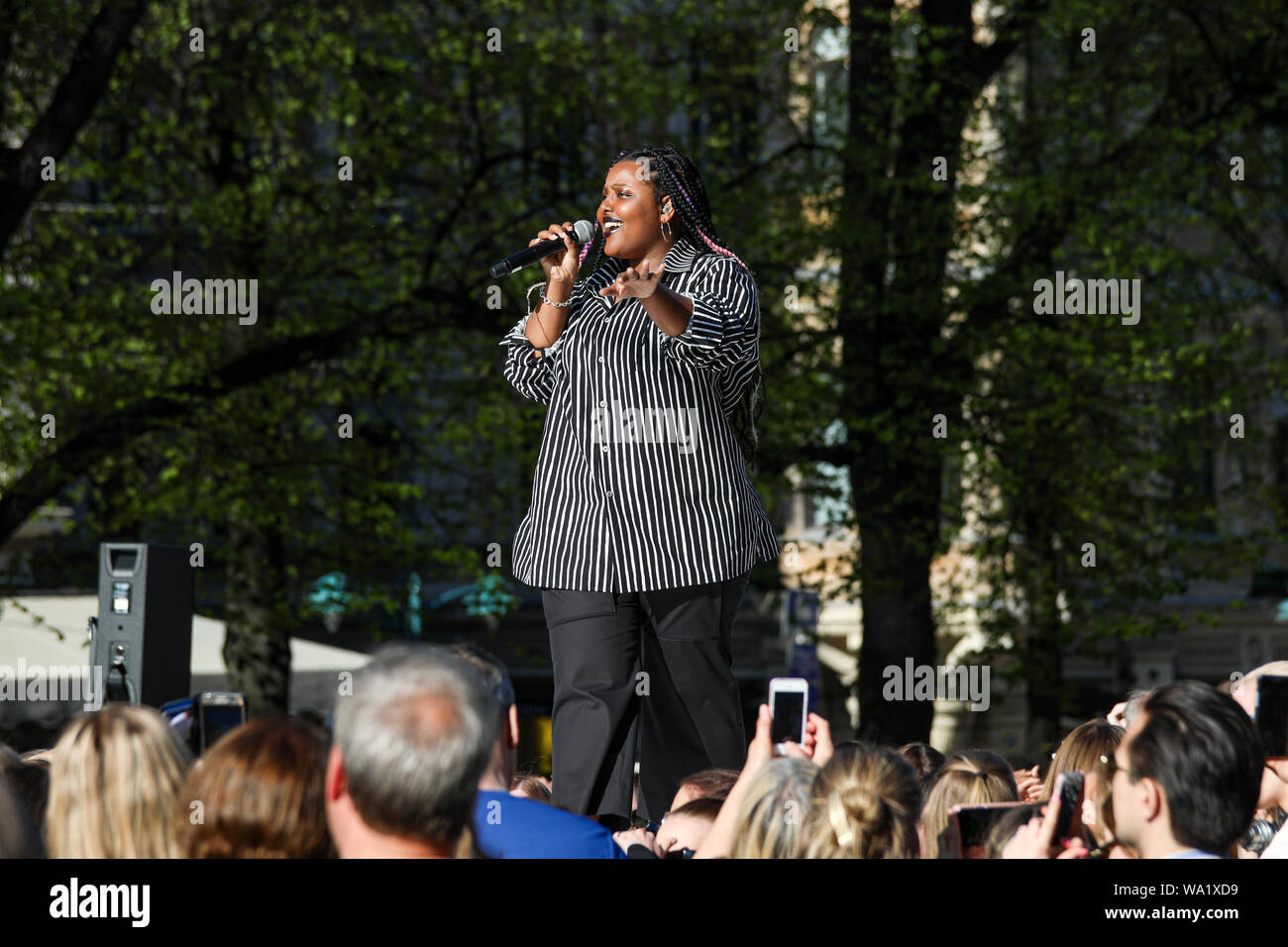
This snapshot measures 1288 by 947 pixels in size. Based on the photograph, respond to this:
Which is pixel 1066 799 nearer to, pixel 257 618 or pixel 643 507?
pixel 643 507

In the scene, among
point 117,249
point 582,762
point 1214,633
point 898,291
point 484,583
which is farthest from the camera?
point 1214,633

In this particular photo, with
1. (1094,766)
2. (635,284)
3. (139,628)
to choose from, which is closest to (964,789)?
(1094,766)

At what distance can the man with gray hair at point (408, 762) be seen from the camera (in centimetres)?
240

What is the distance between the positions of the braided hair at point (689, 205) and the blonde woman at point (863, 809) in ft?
5.62

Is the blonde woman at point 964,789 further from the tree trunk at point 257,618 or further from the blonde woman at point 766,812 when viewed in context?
the tree trunk at point 257,618

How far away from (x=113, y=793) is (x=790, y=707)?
148 cm

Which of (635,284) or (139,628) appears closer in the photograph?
(635,284)

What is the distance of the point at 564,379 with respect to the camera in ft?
14.3

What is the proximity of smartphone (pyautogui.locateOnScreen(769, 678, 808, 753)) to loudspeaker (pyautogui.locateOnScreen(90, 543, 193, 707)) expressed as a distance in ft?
8.50

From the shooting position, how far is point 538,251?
4039mm

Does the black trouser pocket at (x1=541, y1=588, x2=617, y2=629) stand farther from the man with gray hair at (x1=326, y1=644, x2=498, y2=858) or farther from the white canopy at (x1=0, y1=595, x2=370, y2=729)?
the white canopy at (x1=0, y1=595, x2=370, y2=729)
